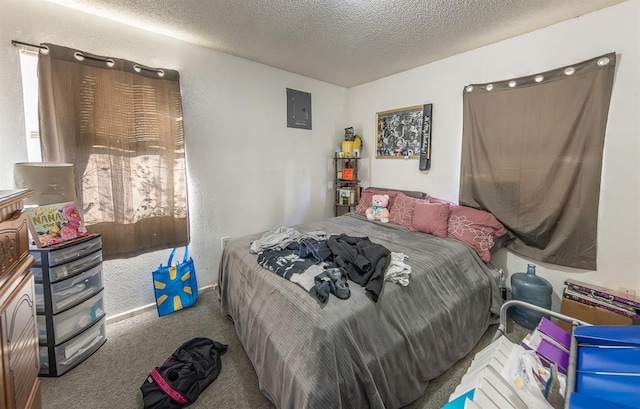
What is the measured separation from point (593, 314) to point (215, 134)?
3.52 meters

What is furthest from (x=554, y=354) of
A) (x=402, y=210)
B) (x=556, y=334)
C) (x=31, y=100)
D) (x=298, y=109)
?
(x=31, y=100)

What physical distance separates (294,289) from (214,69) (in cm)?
241

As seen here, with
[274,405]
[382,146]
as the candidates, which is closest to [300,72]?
[382,146]

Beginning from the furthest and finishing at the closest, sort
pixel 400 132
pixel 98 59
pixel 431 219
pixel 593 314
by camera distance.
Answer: pixel 400 132
pixel 431 219
pixel 98 59
pixel 593 314

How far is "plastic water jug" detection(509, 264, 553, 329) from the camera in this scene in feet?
7.14

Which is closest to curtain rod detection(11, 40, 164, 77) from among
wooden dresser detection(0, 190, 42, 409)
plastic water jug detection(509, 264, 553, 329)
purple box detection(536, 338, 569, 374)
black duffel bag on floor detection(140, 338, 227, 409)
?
wooden dresser detection(0, 190, 42, 409)

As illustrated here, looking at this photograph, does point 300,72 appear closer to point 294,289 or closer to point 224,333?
point 294,289

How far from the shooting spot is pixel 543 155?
2195 mm

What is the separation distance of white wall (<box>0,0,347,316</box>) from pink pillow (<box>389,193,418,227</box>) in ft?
3.95

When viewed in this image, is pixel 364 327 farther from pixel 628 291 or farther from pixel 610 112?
pixel 610 112

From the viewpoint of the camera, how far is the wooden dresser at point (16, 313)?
0.85 metres

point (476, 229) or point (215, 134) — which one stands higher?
point (215, 134)

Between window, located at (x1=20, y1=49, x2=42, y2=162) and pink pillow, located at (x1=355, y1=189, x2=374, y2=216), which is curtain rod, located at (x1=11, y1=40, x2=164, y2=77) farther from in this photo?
pink pillow, located at (x1=355, y1=189, x2=374, y2=216)

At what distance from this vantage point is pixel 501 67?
2.43 metres
